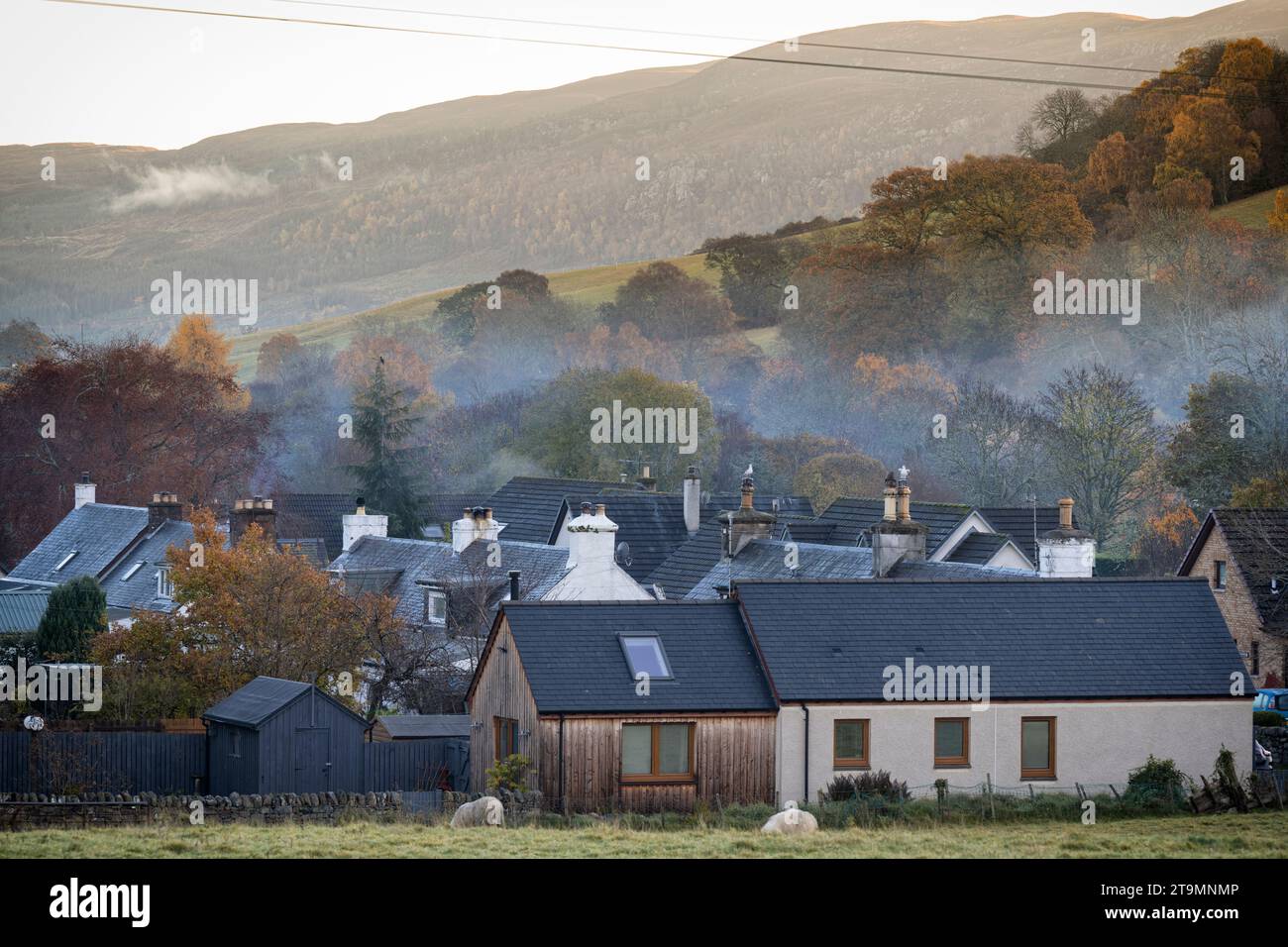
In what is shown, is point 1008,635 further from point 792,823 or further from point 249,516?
point 249,516

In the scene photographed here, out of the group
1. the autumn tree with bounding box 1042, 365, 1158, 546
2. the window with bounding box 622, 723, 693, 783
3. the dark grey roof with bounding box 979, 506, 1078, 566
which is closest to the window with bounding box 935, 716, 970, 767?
the window with bounding box 622, 723, 693, 783

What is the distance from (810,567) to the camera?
42938 mm

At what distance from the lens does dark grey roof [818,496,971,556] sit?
153 ft

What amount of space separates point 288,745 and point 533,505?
101 ft

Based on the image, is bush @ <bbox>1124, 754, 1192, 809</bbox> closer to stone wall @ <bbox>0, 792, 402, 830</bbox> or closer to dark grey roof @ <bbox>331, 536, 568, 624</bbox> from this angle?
stone wall @ <bbox>0, 792, 402, 830</bbox>

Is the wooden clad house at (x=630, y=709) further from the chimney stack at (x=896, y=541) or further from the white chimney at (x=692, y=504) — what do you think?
the white chimney at (x=692, y=504)

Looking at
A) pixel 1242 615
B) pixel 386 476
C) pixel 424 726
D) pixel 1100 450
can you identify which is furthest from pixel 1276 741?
pixel 386 476

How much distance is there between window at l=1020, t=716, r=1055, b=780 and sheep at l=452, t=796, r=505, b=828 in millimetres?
8961

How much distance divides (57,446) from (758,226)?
110350 mm

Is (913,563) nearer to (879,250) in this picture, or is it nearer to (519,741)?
(519,741)

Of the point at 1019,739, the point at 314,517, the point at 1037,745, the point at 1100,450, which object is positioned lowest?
the point at 1037,745

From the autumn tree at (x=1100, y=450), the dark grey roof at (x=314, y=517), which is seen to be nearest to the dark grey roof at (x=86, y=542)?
the dark grey roof at (x=314, y=517)

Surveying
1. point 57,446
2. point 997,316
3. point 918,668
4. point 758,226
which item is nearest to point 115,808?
point 918,668

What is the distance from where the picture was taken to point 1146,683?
30.6 metres
